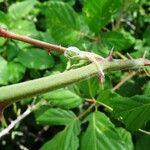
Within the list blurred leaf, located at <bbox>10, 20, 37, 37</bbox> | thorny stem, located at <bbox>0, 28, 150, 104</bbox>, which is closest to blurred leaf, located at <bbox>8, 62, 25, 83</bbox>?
blurred leaf, located at <bbox>10, 20, 37, 37</bbox>

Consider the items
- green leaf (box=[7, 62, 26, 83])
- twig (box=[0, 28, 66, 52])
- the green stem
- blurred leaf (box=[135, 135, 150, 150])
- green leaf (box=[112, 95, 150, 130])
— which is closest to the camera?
the green stem

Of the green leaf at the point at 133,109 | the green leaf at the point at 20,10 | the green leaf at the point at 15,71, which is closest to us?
the green leaf at the point at 133,109

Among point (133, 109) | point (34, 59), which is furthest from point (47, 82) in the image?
point (34, 59)

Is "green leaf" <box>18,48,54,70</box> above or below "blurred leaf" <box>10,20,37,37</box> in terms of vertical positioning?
below

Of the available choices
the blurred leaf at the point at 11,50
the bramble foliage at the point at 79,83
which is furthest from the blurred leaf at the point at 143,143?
the blurred leaf at the point at 11,50

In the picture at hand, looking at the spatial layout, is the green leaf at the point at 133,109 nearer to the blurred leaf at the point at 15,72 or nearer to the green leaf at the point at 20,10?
the blurred leaf at the point at 15,72

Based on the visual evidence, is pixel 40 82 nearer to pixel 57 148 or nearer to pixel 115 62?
pixel 115 62

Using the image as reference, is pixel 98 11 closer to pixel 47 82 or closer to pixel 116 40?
pixel 116 40

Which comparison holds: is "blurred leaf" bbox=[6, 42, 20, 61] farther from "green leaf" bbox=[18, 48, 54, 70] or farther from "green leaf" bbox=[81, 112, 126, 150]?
"green leaf" bbox=[81, 112, 126, 150]

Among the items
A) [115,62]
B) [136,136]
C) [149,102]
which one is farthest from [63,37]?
[115,62]
